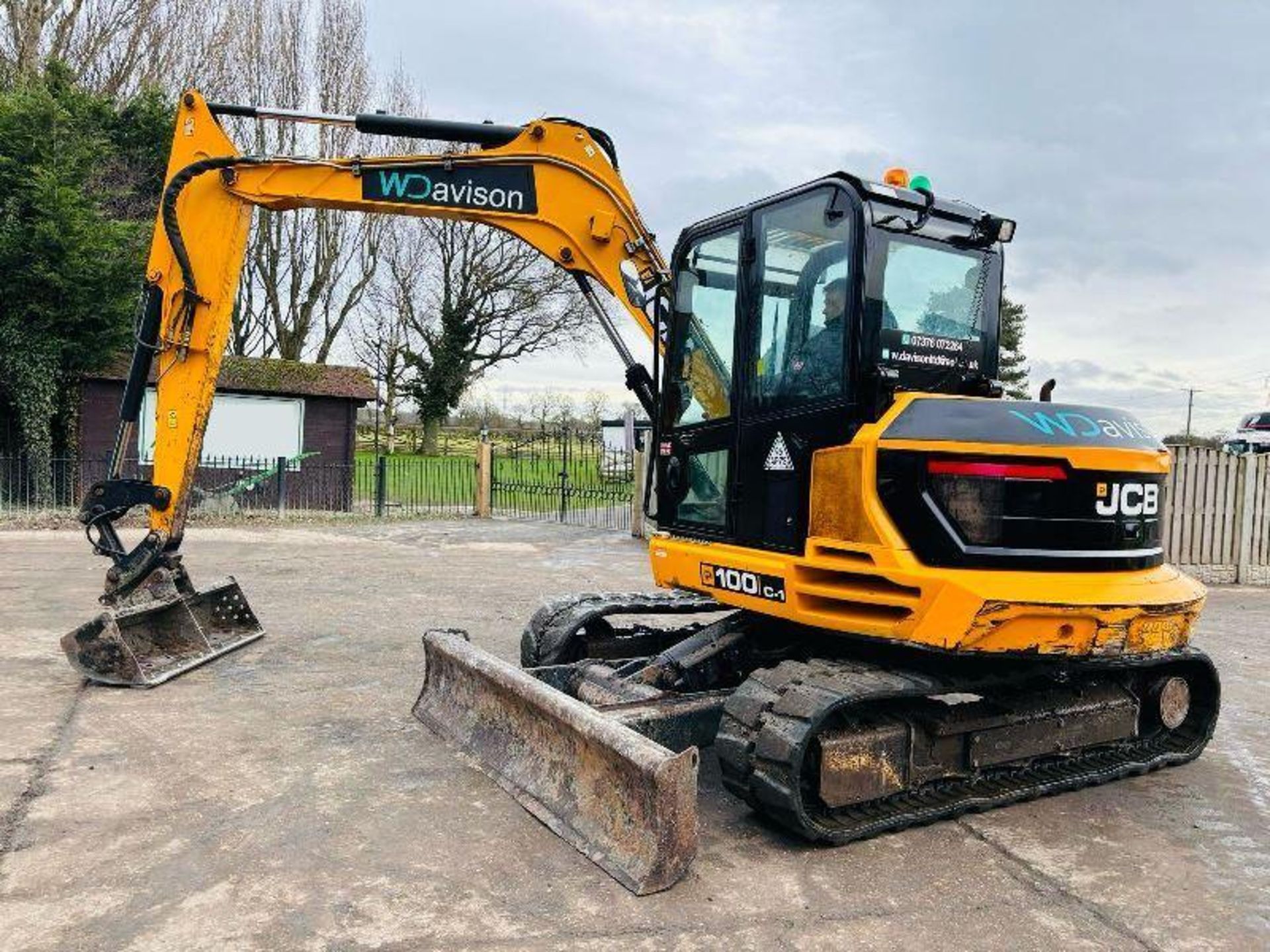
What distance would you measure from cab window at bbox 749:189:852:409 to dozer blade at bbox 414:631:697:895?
5.64 ft

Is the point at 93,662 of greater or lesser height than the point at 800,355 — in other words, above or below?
below

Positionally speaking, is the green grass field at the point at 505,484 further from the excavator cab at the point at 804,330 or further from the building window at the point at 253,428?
the excavator cab at the point at 804,330

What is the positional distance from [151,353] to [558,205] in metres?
2.80

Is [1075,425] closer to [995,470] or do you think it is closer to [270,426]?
[995,470]

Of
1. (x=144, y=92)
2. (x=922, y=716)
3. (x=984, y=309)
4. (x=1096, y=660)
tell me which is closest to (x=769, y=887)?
(x=922, y=716)

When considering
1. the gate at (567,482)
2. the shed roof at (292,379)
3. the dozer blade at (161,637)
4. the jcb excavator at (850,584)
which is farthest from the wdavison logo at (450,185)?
the shed roof at (292,379)

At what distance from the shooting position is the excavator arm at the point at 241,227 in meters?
6.20

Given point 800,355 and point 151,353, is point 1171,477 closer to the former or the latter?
point 800,355

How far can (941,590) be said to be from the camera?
13.0ft

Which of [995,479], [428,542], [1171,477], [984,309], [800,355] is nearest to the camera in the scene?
[995,479]

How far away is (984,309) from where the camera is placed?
4.97 meters

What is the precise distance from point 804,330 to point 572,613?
2.32m

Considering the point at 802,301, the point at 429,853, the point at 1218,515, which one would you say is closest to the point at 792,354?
the point at 802,301

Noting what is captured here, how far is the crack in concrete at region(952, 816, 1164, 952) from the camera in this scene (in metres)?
3.30
